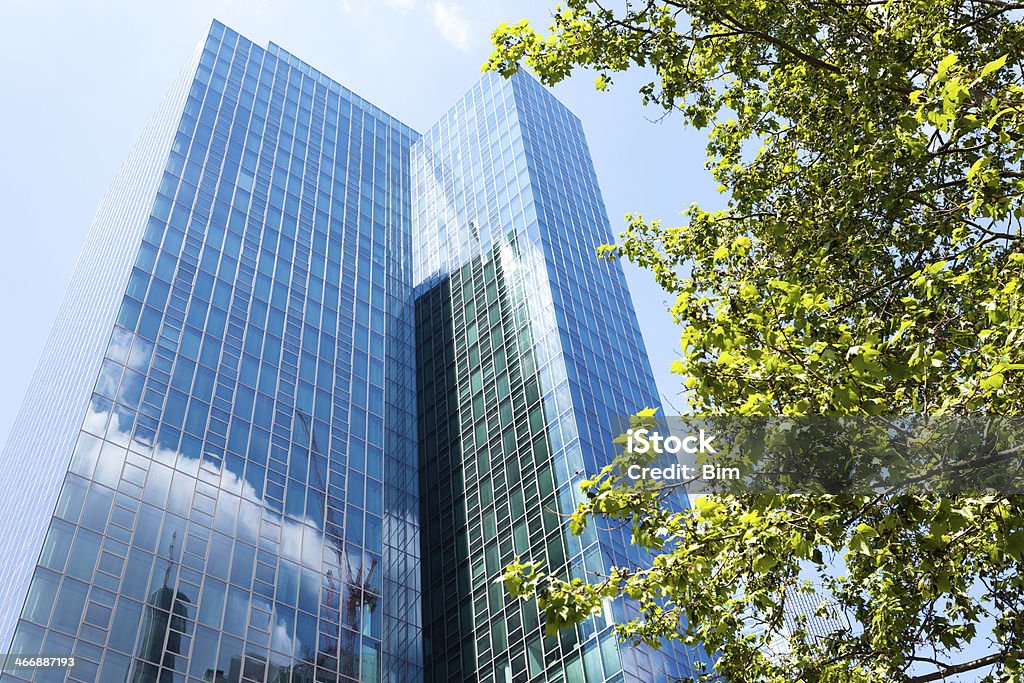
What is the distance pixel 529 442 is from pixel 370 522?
8657mm

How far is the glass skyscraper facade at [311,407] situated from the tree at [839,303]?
22.2 metres

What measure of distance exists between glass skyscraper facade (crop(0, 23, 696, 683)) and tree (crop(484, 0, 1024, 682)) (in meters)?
22.2

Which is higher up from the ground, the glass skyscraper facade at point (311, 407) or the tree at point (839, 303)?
the glass skyscraper facade at point (311, 407)

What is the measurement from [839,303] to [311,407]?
120 feet

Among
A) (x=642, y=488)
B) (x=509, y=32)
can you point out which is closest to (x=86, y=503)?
(x=509, y=32)

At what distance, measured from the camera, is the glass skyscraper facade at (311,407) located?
31.6 m

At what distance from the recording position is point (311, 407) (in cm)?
4378

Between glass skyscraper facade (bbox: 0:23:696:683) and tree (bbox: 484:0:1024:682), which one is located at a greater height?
glass skyscraper facade (bbox: 0:23:696:683)

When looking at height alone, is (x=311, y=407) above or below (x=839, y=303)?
above

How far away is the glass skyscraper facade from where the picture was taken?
31.6 meters

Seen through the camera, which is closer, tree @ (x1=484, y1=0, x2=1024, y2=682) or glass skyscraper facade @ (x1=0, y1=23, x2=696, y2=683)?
tree @ (x1=484, y1=0, x2=1024, y2=682)

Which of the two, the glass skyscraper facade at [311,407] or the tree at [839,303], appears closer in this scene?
the tree at [839,303]

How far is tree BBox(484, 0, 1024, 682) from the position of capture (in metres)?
7.75

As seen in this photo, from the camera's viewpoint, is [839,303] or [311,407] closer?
[839,303]
